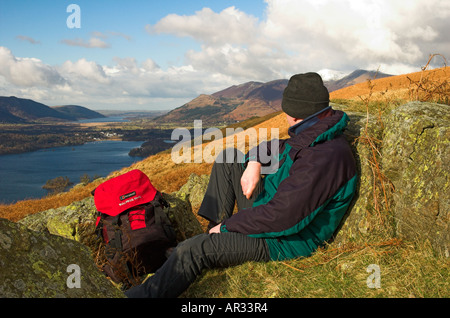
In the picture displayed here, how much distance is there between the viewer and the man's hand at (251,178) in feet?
12.9

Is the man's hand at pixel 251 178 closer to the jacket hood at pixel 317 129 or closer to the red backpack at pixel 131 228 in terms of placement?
the jacket hood at pixel 317 129

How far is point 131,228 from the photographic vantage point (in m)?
4.66

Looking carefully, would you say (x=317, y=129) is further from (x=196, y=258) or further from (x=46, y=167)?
(x=46, y=167)

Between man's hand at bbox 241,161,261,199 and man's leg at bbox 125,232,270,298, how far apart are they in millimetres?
677

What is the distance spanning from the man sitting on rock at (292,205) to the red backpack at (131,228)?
4.76ft

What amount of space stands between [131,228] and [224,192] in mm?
1526

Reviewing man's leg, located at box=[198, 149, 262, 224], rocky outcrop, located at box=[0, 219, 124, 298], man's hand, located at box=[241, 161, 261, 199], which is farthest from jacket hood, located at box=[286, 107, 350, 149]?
rocky outcrop, located at box=[0, 219, 124, 298]

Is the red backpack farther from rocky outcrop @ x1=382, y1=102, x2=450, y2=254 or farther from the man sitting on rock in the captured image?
rocky outcrop @ x1=382, y1=102, x2=450, y2=254

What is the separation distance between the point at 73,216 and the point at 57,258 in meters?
4.07

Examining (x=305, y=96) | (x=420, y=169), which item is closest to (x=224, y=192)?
(x=305, y=96)

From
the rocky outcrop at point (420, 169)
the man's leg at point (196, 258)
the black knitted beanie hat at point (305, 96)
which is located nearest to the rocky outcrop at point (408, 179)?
the rocky outcrop at point (420, 169)

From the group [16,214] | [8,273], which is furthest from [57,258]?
[16,214]

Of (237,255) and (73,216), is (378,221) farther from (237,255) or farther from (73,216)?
(73,216)

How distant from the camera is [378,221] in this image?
12.1 feet
